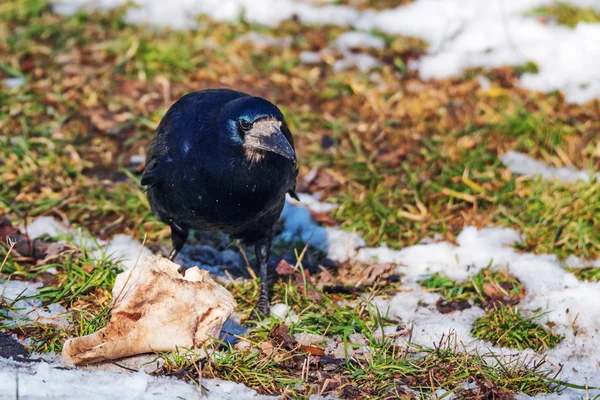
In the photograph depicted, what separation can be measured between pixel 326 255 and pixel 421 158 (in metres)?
1.37

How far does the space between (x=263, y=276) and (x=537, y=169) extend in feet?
7.70

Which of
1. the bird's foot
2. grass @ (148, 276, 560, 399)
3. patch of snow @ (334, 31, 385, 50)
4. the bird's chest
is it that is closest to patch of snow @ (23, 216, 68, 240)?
the bird's chest

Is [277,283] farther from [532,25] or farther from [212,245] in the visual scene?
[532,25]

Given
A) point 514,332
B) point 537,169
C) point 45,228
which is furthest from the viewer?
point 537,169

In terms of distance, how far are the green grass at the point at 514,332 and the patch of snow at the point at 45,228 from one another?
93.3 inches

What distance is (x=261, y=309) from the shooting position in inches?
151

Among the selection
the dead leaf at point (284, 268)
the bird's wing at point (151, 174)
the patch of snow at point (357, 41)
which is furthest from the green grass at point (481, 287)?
the patch of snow at point (357, 41)

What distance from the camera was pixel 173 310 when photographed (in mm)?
3223

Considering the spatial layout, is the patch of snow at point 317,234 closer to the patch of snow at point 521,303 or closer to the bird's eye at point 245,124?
the patch of snow at point 521,303

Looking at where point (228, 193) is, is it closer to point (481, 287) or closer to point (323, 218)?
point (323, 218)

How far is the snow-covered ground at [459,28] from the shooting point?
664 cm

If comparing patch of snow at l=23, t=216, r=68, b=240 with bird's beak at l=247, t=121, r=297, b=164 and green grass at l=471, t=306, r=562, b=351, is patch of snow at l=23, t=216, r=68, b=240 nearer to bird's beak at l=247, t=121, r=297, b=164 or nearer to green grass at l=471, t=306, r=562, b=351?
bird's beak at l=247, t=121, r=297, b=164

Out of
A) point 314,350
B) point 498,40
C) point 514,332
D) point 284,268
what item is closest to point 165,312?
point 314,350

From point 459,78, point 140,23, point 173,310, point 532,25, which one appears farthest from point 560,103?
point 173,310
